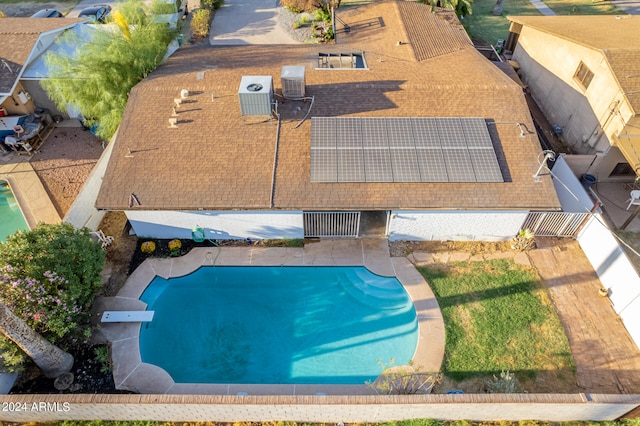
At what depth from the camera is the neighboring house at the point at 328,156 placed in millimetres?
19312

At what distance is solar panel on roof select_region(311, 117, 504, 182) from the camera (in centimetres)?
1969

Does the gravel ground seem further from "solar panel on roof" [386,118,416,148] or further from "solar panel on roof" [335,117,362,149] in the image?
"solar panel on roof" [386,118,416,148]

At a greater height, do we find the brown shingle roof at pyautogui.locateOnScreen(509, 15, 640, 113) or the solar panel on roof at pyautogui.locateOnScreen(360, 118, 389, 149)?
the brown shingle roof at pyautogui.locateOnScreen(509, 15, 640, 113)

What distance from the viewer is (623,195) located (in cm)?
2367

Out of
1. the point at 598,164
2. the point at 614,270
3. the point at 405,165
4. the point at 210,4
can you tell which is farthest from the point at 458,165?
the point at 210,4

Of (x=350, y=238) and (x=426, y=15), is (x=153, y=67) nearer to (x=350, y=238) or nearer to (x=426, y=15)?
(x=350, y=238)

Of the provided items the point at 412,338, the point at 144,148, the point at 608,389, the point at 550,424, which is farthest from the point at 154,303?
the point at 608,389

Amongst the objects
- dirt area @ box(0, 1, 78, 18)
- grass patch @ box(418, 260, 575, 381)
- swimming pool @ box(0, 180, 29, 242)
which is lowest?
swimming pool @ box(0, 180, 29, 242)

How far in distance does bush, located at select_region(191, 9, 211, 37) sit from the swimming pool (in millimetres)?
21782

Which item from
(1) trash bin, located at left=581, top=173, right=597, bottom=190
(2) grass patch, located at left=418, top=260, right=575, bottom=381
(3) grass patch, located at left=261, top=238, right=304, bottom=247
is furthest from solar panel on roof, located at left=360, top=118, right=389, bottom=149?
(1) trash bin, located at left=581, top=173, right=597, bottom=190

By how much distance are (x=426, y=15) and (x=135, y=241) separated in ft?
88.7

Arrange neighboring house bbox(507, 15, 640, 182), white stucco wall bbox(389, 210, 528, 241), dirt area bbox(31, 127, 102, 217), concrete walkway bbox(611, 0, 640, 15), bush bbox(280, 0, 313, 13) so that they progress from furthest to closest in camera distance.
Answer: concrete walkway bbox(611, 0, 640, 15), bush bbox(280, 0, 313, 13), dirt area bbox(31, 127, 102, 217), neighboring house bbox(507, 15, 640, 182), white stucco wall bbox(389, 210, 528, 241)

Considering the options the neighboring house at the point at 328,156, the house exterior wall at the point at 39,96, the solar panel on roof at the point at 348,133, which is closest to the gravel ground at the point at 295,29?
the neighboring house at the point at 328,156

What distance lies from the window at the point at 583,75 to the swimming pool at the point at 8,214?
3483 centimetres
